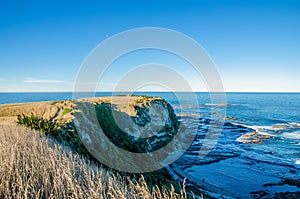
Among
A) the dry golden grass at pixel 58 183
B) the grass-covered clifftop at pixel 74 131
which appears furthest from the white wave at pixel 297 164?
the dry golden grass at pixel 58 183

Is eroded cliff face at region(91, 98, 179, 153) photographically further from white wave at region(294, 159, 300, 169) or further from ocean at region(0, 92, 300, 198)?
white wave at region(294, 159, 300, 169)

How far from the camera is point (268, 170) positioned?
74.3 ft

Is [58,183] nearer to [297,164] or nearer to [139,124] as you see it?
[139,124]

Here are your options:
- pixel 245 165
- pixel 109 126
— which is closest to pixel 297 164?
pixel 245 165

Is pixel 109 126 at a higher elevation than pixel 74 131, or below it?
below

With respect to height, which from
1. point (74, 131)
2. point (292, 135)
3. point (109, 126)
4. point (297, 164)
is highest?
point (74, 131)

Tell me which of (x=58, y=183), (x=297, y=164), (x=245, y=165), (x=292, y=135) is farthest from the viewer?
(x=292, y=135)

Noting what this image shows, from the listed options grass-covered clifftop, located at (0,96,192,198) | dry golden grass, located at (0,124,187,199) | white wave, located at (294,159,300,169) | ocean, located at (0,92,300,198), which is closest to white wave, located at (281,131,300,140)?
ocean, located at (0,92,300,198)

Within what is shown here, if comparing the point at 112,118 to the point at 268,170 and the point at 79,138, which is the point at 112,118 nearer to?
the point at 79,138

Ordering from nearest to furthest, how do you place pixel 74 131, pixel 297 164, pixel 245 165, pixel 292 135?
pixel 74 131, pixel 245 165, pixel 297 164, pixel 292 135

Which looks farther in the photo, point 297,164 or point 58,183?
point 297,164

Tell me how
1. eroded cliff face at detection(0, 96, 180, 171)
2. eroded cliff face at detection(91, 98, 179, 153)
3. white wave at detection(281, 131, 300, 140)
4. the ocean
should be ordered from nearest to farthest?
1. eroded cliff face at detection(0, 96, 180, 171)
2. eroded cliff face at detection(91, 98, 179, 153)
3. the ocean
4. white wave at detection(281, 131, 300, 140)

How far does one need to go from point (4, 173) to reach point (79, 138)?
728 centimetres

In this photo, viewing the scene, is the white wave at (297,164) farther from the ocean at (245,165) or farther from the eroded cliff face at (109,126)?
the eroded cliff face at (109,126)
